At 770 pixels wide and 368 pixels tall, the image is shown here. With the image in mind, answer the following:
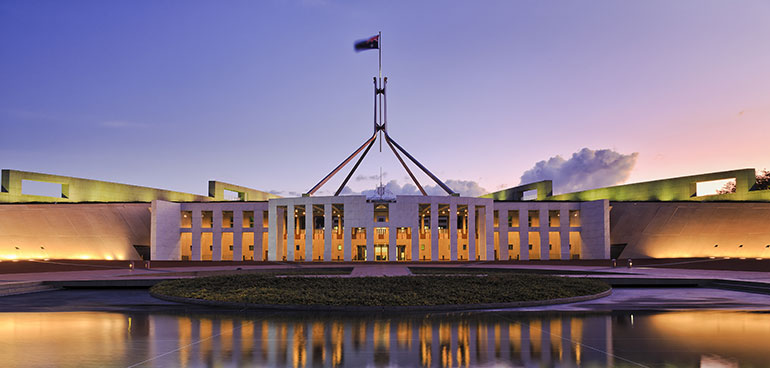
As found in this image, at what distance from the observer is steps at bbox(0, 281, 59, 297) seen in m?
19.7

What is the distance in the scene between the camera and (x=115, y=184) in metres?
54.2

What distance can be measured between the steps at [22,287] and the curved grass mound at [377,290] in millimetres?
5168

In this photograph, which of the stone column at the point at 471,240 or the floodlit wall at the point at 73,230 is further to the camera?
the stone column at the point at 471,240

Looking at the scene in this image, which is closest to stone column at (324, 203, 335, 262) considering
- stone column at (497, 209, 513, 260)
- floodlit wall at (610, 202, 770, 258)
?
stone column at (497, 209, 513, 260)

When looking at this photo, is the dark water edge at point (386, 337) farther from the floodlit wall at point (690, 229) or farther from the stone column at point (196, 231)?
the stone column at point (196, 231)

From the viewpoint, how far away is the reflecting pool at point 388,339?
848cm

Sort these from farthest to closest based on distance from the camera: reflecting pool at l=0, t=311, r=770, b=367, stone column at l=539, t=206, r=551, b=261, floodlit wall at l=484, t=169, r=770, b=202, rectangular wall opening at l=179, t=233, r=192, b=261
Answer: rectangular wall opening at l=179, t=233, r=192, b=261
stone column at l=539, t=206, r=551, b=261
floodlit wall at l=484, t=169, r=770, b=202
reflecting pool at l=0, t=311, r=770, b=367

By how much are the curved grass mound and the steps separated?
5.17 meters

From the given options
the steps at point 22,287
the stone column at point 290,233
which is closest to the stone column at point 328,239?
the stone column at point 290,233

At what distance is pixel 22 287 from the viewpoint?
2047cm

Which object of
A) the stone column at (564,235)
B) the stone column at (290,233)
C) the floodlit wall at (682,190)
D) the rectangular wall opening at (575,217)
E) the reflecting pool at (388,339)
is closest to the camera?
the reflecting pool at (388,339)

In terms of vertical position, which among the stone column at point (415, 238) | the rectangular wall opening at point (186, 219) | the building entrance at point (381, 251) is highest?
the rectangular wall opening at point (186, 219)

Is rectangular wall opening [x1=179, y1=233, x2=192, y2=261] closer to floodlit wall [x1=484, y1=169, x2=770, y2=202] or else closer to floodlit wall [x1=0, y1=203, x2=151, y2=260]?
floodlit wall [x1=0, y1=203, x2=151, y2=260]

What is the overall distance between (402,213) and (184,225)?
2325 cm
